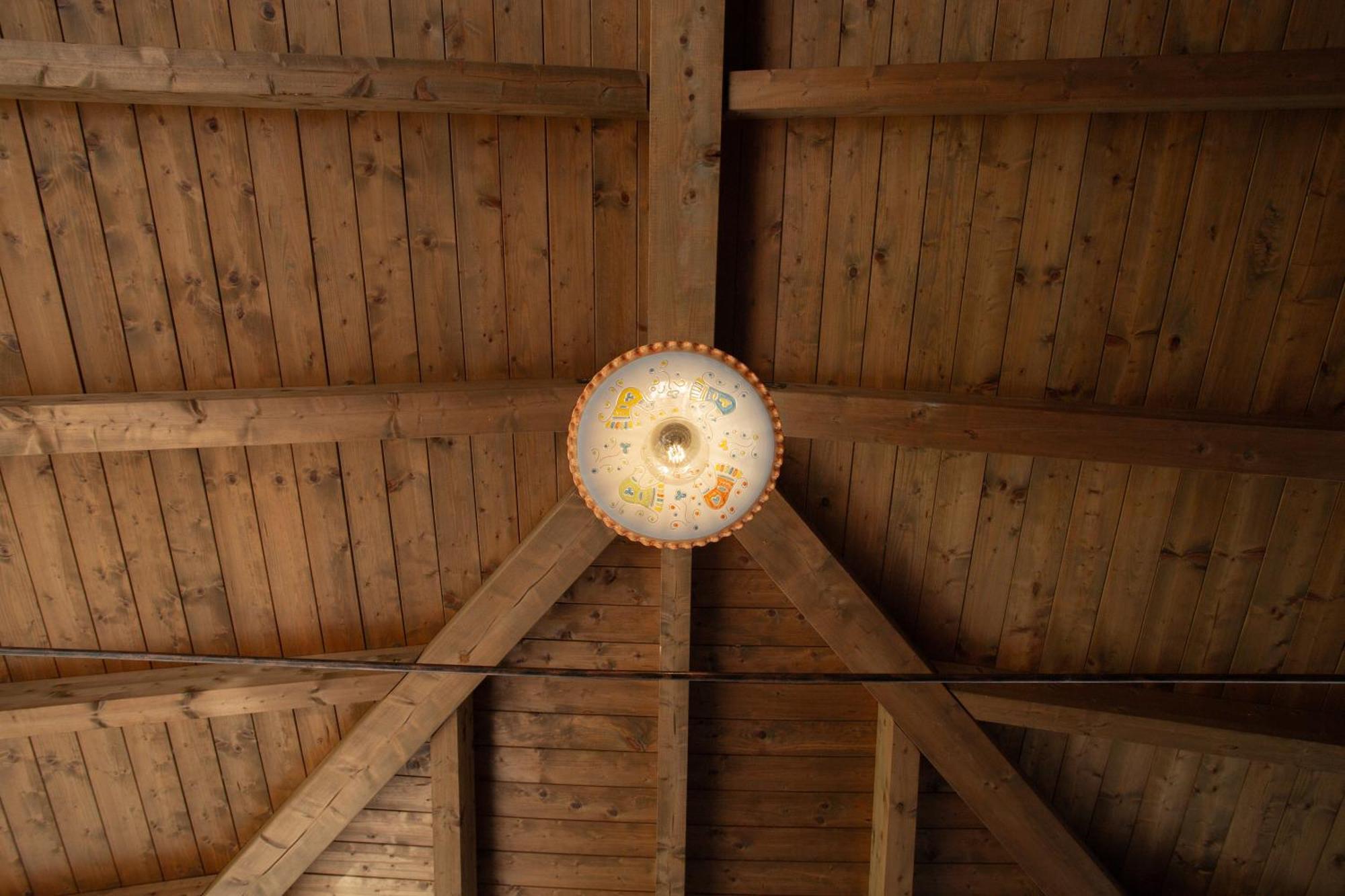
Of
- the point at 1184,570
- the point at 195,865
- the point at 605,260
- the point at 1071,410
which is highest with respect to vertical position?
the point at 605,260

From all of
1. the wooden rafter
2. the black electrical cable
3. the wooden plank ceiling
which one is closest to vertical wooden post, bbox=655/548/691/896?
the wooden plank ceiling

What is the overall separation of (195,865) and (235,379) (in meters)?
2.12

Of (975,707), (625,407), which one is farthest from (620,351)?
(975,707)

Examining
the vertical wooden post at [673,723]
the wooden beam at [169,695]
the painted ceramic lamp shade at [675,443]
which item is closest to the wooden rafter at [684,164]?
the painted ceramic lamp shade at [675,443]

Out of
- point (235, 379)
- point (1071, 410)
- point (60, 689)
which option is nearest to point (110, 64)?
point (235, 379)

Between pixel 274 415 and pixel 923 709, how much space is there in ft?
7.97

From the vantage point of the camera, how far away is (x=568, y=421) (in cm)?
276

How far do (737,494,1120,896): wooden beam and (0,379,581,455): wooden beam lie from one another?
90 cm

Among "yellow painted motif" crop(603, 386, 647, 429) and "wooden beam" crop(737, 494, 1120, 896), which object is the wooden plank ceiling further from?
"yellow painted motif" crop(603, 386, 647, 429)

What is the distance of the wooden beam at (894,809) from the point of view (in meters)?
3.10

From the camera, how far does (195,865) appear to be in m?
3.42

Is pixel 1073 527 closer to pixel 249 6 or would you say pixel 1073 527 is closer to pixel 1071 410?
pixel 1071 410

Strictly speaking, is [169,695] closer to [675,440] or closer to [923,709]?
[675,440]

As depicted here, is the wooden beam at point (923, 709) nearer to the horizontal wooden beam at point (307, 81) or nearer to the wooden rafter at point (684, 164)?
the wooden rafter at point (684, 164)
